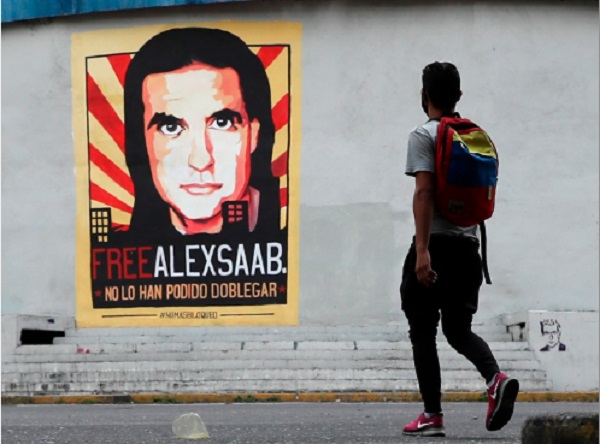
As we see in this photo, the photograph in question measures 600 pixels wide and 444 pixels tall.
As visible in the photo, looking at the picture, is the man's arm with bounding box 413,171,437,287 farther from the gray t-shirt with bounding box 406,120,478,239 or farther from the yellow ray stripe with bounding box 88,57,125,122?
the yellow ray stripe with bounding box 88,57,125,122

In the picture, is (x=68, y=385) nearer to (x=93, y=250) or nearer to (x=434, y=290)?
(x=93, y=250)

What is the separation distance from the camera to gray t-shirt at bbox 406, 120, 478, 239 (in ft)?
22.5

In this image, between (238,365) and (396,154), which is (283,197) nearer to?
(396,154)

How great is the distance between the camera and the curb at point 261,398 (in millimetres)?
14672

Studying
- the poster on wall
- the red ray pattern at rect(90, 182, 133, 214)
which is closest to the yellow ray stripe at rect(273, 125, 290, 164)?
the poster on wall

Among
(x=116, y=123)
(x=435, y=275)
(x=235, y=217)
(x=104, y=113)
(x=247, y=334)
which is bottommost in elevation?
(x=247, y=334)

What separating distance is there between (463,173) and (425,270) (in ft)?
1.58

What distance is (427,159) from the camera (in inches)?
270

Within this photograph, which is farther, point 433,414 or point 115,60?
point 115,60

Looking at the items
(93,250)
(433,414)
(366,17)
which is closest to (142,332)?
(93,250)

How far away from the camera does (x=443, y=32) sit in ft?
58.4

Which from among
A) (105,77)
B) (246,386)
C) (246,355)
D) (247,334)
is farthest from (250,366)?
(105,77)

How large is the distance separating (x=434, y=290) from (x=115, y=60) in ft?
38.4

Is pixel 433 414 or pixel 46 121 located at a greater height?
pixel 46 121
